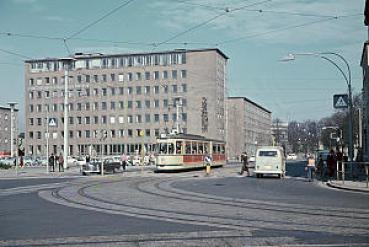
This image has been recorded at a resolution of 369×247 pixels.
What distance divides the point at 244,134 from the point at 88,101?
117 ft

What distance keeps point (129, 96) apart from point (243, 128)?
28661mm

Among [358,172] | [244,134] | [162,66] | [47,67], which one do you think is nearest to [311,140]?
[244,134]

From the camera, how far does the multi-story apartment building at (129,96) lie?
101 meters

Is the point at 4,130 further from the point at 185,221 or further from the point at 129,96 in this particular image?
the point at 185,221

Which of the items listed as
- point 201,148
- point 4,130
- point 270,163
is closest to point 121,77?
point 4,130

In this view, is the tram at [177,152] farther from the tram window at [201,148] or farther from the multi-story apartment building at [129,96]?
the multi-story apartment building at [129,96]

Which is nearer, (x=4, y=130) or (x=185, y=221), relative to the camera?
(x=185, y=221)

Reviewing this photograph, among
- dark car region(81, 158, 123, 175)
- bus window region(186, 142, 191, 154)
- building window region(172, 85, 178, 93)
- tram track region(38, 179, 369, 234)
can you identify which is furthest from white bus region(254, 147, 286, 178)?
building window region(172, 85, 178, 93)

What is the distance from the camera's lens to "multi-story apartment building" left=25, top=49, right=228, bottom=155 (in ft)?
332

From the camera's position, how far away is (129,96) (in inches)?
4173

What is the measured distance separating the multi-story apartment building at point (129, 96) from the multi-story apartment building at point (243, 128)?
11007 millimetres

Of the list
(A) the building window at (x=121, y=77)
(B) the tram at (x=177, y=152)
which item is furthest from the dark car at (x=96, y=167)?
(A) the building window at (x=121, y=77)

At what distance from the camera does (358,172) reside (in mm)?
32125

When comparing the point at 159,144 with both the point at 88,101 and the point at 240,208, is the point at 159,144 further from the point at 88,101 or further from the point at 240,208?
the point at 88,101
